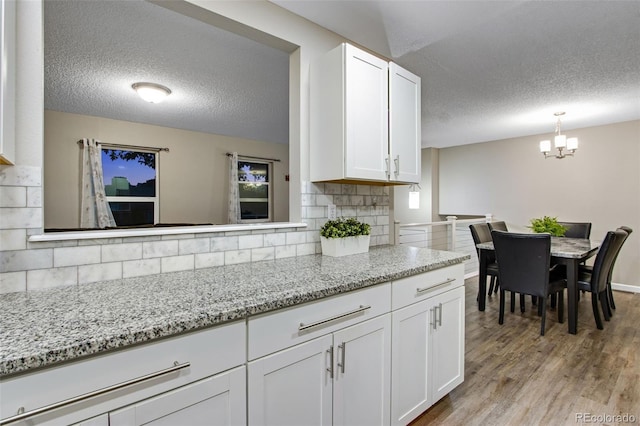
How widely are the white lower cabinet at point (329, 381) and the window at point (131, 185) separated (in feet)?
14.6

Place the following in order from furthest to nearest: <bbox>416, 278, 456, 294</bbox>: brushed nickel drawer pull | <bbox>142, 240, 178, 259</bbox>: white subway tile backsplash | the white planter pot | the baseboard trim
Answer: the baseboard trim → the white planter pot → <bbox>416, 278, 456, 294</bbox>: brushed nickel drawer pull → <bbox>142, 240, 178, 259</bbox>: white subway tile backsplash

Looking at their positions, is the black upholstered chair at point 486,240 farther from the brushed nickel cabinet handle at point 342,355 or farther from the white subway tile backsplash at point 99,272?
the white subway tile backsplash at point 99,272

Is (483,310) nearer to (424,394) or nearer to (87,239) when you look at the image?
(424,394)

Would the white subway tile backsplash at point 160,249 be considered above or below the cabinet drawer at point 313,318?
above

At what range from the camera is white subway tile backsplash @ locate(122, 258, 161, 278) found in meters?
1.32

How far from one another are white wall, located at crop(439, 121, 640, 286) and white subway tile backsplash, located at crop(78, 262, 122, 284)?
571 centimetres

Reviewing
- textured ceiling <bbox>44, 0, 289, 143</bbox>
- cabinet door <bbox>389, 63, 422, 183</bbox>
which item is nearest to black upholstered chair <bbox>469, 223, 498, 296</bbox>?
cabinet door <bbox>389, 63, 422, 183</bbox>

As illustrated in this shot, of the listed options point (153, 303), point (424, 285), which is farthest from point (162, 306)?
point (424, 285)

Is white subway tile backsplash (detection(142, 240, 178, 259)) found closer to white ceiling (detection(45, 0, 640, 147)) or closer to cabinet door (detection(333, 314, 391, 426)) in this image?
cabinet door (detection(333, 314, 391, 426))

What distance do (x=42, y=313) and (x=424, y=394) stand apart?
1.65m

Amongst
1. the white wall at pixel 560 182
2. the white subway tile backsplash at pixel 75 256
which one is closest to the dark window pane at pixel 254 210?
the white wall at pixel 560 182

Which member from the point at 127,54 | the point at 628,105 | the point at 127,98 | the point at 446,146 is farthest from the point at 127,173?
the point at 628,105

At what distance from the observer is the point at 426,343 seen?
164cm

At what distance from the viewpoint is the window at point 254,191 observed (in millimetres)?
5758
